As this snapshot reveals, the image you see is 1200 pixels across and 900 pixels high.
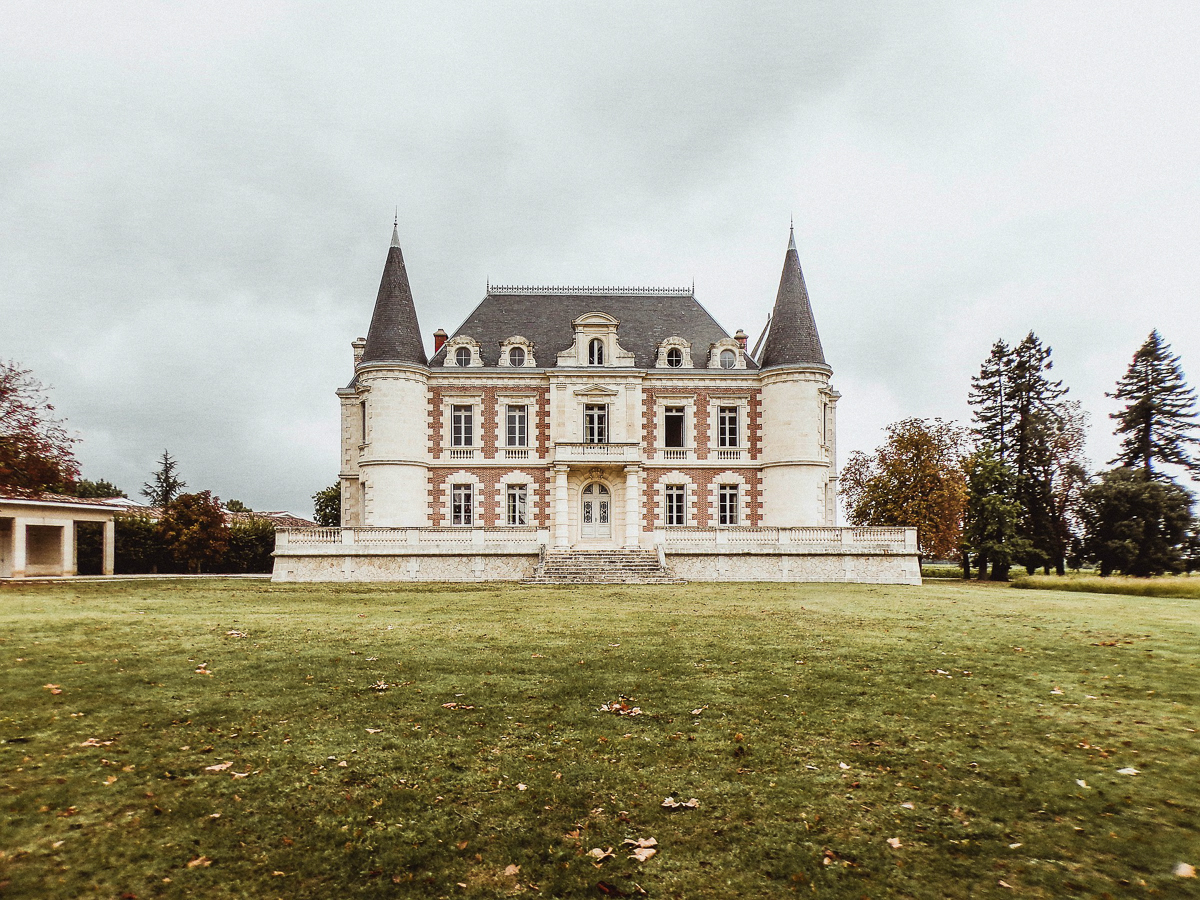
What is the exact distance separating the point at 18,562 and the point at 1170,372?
192 ft

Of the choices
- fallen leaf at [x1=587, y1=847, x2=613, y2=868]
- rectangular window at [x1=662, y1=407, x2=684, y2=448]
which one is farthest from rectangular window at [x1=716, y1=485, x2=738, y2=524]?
fallen leaf at [x1=587, y1=847, x2=613, y2=868]

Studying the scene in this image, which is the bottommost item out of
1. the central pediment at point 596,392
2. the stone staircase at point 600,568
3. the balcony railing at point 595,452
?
the stone staircase at point 600,568

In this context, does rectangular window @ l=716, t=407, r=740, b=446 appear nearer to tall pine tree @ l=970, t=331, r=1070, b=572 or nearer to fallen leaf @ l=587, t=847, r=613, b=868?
tall pine tree @ l=970, t=331, r=1070, b=572

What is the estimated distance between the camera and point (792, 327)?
1233 inches

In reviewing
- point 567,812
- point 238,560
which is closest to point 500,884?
point 567,812

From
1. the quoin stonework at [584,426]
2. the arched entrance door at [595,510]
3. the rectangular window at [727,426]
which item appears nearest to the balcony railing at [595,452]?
the quoin stonework at [584,426]

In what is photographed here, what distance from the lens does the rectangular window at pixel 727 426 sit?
31906 mm

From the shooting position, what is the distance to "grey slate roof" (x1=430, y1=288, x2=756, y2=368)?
32.5 meters

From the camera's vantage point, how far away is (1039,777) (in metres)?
5.25

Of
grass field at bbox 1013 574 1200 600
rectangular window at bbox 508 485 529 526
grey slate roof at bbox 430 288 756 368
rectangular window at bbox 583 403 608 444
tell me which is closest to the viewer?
grass field at bbox 1013 574 1200 600

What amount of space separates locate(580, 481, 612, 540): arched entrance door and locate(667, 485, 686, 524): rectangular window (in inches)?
110

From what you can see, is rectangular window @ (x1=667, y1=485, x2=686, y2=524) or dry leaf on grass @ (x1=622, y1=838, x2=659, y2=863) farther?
rectangular window @ (x1=667, y1=485, x2=686, y2=524)

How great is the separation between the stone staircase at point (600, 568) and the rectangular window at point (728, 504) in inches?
235

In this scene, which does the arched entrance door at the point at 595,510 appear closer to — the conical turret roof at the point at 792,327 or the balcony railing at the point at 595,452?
the balcony railing at the point at 595,452
